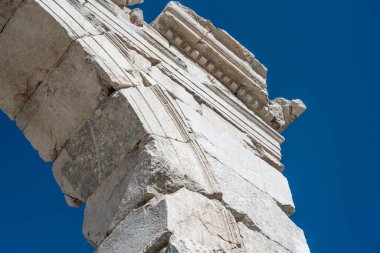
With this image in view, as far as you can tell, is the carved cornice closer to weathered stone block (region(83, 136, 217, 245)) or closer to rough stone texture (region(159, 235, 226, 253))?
weathered stone block (region(83, 136, 217, 245))

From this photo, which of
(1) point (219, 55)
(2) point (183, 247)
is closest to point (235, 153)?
(2) point (183, 247)

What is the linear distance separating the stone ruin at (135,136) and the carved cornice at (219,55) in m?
0.46

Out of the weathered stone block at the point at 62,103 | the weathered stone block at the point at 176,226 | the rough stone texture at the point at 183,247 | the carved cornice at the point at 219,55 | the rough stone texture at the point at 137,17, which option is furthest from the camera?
the carved cornice at the point at 219,55

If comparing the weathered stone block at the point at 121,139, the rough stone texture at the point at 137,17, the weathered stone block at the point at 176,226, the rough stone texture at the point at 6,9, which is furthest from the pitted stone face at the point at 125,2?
the weathered stone block at the point at 176,226

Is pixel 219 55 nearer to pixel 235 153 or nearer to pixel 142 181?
pixel 235 153

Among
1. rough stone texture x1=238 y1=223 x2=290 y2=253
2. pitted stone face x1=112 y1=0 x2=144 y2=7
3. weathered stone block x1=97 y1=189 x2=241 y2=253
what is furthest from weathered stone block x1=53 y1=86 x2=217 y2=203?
pitted stone face x1=112 y1=0 x2=144 y2=7

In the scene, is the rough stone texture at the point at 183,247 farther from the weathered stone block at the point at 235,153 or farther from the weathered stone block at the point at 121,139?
the weathered stone block at the point at 235,153

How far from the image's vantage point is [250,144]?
4.98m

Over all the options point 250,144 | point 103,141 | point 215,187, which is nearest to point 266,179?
point 250,144

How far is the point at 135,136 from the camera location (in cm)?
357

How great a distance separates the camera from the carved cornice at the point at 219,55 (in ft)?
19.1

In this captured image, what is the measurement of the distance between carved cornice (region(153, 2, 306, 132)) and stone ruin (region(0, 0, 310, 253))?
46 centimetres

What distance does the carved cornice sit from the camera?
581 centimetres

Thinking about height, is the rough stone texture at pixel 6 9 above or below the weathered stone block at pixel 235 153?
below
